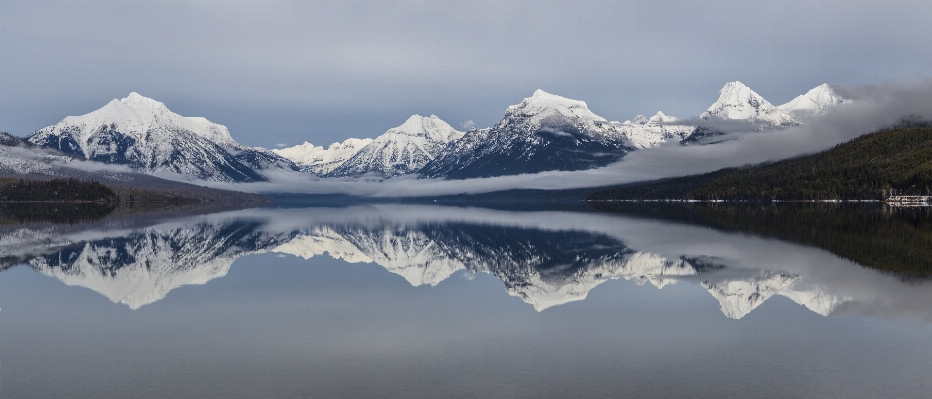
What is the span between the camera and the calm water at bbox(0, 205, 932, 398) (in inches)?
809

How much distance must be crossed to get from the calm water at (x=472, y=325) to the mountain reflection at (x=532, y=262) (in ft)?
1.10

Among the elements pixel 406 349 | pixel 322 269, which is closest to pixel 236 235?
pixel 322 269

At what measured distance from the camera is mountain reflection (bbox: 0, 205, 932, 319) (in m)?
37.1

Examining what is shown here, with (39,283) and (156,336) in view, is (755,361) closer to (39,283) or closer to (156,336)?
(156,336)

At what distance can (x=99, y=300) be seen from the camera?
36000mm

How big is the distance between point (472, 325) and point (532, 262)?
26.2 metres

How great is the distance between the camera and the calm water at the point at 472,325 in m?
20.6

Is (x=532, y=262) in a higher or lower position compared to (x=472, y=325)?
lower

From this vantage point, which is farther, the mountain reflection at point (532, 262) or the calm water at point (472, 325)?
the mountain reflection at point (532, 262)

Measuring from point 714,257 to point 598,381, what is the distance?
3869 centimetres

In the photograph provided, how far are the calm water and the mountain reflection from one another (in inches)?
13.2

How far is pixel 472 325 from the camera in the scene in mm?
29312

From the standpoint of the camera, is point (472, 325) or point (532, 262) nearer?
point (472, 325)

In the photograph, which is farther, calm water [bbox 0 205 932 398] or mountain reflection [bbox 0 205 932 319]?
mountain reflection [bbox 0 205 932 319]
